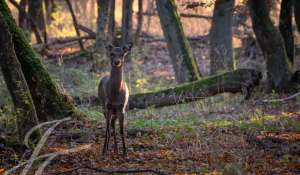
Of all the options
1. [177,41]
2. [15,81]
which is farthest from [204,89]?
[15,81]

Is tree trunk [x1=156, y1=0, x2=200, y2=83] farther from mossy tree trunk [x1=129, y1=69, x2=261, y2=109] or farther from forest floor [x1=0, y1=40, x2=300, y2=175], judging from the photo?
mossy tree trunk [x1=129, y1=69, x2=261, y2=109]

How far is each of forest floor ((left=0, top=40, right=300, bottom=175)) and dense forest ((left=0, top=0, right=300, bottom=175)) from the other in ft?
0.06

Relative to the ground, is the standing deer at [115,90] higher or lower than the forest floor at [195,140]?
higher

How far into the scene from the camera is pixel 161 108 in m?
14.8

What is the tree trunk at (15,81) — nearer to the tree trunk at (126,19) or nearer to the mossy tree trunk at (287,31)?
the mossy tree trunk at (287,31)

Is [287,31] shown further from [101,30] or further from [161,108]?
[101,30]

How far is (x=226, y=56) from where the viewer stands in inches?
738

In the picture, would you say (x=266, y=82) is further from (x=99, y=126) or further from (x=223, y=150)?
(x=223, y=150)

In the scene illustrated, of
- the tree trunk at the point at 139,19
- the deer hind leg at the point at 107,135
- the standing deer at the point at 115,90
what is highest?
the tree trunk at the point at 139,19

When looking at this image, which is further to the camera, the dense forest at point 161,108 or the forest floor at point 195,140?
the dense forest at point 161,108

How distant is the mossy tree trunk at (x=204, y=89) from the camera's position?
1440 cm

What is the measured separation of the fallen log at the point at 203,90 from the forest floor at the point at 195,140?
201 millimetres

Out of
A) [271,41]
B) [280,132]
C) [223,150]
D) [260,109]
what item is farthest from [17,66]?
[271,41]

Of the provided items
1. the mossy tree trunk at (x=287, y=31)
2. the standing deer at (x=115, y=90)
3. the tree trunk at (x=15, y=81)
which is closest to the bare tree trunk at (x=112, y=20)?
the mossy tree trunk at (x=287, y=31)
